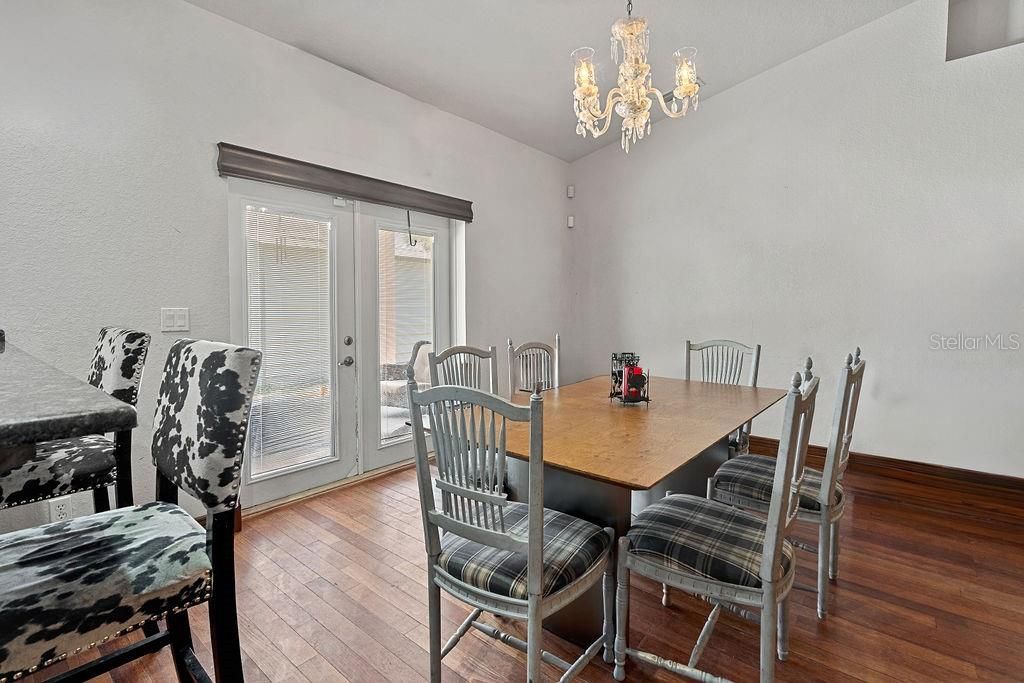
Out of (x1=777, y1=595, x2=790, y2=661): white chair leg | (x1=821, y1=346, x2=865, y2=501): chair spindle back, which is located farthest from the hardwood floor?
(x1=821, y1=346, x2=865, y2=501): chair spindle back

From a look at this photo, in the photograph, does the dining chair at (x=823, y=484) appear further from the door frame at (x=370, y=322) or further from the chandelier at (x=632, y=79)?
the door frame at (x=370, y=322)

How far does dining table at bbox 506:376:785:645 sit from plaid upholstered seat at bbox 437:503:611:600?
0.13 metres

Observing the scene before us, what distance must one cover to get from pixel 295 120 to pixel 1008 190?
14.5ft

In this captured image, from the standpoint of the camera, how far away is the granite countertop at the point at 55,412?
602 millimetres

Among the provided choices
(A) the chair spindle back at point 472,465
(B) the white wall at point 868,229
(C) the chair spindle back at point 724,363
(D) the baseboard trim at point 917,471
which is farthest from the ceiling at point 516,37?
(D) the baseboard trim at point 917,471

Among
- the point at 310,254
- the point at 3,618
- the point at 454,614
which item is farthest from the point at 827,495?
the point at 310,254

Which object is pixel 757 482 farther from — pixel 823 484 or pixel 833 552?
pixel 833 552

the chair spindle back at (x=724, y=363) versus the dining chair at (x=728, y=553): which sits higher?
the chair spindle back at (x=724, y=363)

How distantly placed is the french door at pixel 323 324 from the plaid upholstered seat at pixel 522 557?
6.04ft

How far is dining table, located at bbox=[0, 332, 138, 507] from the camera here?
1.99 ft

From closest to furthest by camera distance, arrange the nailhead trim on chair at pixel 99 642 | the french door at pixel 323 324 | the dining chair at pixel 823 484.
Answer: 1. the nailhead trim on chair at pixel 99 642
2. the dining chair at pixel 823 484
3. the french door at pixel 323 324

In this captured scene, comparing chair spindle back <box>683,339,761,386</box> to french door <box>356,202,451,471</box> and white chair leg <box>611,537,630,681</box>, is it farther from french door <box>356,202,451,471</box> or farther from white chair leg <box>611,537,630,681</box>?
french door <box>356,202,451,471</box>

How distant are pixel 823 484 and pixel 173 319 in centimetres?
305

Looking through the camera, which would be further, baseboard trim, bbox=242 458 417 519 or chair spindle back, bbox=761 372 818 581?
baseboard trim, bbox=242 458 417 519
